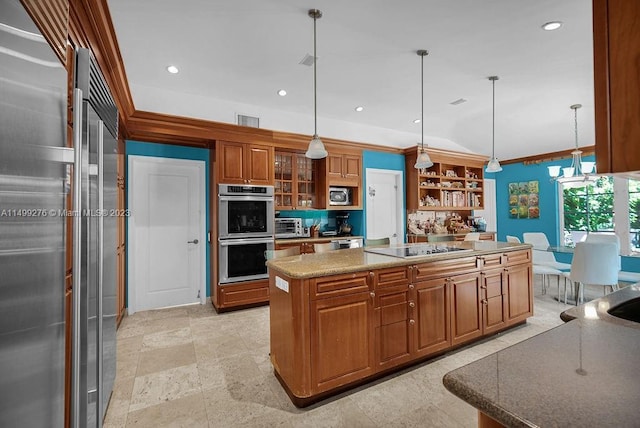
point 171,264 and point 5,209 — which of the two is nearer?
point 5,209

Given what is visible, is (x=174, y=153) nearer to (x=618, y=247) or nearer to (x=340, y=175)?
(x=340, y=175)

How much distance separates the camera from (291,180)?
4.77 metres

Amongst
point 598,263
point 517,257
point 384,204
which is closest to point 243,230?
point 384,204

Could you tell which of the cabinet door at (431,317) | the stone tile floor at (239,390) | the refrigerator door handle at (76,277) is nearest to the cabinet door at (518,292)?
the stone tile floor at (239,390)

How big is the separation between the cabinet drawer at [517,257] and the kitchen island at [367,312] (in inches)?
10.8

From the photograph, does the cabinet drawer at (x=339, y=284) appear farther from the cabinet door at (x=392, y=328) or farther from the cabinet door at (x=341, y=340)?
the cabinet door at (x=392, y=328)

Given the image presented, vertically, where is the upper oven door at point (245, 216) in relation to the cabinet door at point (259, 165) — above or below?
below

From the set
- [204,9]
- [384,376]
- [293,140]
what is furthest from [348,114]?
[384,376]

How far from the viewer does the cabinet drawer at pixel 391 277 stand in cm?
227

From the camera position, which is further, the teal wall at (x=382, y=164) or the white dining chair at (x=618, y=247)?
the teal wall at (x=382, y=164)

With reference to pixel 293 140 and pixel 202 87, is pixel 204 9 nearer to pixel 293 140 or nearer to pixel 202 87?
pixel 202 87

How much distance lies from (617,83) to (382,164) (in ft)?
16.4

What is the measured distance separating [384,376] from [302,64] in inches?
127

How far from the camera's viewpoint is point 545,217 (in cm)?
636
